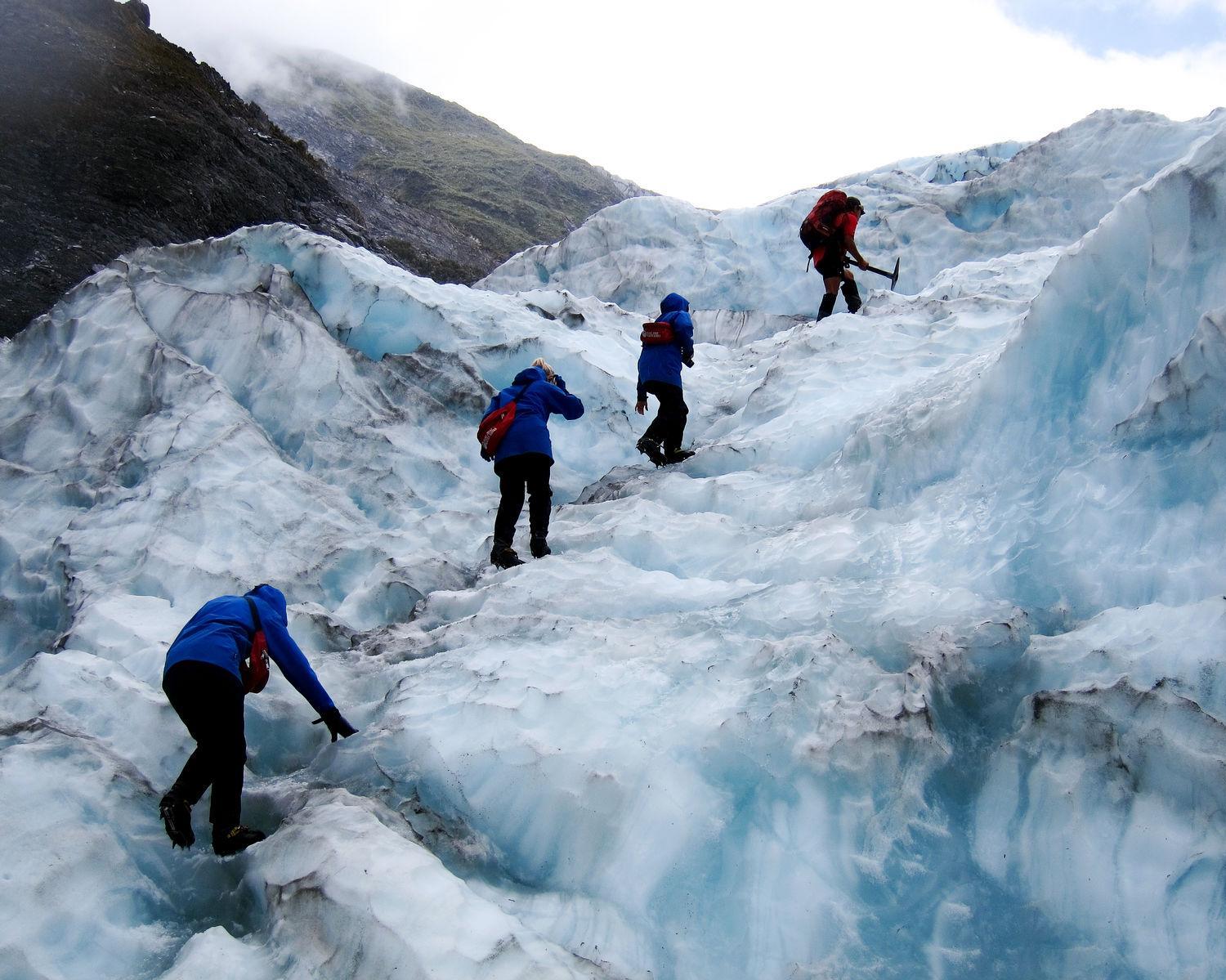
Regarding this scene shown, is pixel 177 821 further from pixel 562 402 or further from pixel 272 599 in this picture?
pixel 562 402

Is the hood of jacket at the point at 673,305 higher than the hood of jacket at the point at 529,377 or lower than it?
higher

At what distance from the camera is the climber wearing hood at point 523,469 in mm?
4738

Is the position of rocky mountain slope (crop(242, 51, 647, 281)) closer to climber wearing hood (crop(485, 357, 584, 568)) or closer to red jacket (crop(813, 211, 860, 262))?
red jacket (crop(813, 211, 860, 262))

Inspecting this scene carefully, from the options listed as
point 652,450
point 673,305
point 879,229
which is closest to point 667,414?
point 652,450

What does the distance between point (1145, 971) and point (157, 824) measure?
3005 mm

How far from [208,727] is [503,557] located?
204cm

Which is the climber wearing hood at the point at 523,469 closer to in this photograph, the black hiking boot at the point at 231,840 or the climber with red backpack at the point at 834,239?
the black hiking boot at the point at 231,840

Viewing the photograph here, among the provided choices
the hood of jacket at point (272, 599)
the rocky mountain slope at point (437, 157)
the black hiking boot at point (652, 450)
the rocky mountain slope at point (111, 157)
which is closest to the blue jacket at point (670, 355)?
the black hiking boot at point (652, 450)

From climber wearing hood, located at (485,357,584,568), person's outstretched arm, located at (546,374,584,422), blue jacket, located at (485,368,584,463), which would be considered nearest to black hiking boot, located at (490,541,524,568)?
climber wearing hood, located at (485,357,584,568)

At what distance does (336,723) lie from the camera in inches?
129

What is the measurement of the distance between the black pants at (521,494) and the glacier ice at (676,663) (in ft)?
0.74

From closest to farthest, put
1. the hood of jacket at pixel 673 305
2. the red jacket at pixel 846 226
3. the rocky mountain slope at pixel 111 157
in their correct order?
the hood of jacket at pixel 673 305
the red jacket at pixel 846 226
the rocky mountain slope at pixel 111 157

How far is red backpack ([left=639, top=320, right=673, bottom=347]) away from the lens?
5.87 meters

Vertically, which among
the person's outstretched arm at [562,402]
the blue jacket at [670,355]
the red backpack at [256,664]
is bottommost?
the red backpack at [256,664]
